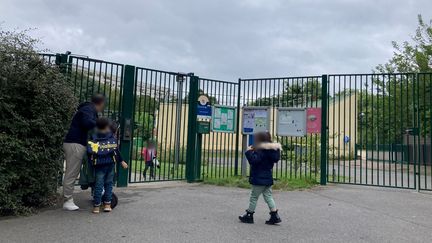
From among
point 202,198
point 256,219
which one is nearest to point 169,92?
point 202,198

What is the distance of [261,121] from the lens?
10875mm

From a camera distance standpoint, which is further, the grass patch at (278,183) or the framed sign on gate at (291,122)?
the framed sign on gate at (291,122)

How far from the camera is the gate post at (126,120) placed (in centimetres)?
902

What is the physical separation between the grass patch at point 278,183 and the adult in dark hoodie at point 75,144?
174 inches

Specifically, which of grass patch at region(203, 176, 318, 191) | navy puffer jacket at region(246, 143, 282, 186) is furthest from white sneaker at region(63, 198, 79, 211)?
grass patch at region(203, 176, 318, 191)

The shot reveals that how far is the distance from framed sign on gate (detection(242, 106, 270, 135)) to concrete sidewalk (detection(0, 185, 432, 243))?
2.42 meters

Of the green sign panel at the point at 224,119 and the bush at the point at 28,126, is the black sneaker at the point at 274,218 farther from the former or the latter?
the green sign panel at the point at 224,119

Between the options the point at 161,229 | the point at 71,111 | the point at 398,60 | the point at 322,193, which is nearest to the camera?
the point at 161,229

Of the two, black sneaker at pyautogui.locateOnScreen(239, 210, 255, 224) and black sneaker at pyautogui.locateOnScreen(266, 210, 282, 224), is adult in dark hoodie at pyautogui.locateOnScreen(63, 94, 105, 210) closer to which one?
black sneaker at pyautogui.locateOnScreen(239, 210, 255, 224)

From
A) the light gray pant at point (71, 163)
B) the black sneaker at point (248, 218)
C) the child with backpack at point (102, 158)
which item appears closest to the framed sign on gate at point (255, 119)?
the black sneaker at point (248, 218)

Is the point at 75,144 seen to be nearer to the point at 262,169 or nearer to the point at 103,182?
the point at 103,182

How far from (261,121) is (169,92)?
2.57 metres

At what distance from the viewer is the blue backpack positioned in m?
6.40

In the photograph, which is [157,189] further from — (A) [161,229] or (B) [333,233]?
(B) [333,233]
